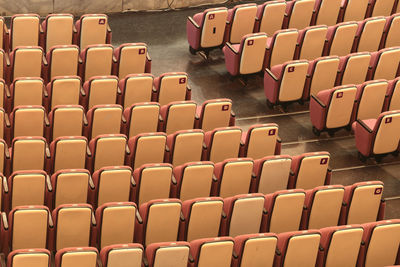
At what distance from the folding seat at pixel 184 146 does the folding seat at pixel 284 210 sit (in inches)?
16.4

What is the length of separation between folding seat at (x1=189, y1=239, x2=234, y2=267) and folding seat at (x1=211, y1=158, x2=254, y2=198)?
48 centimetres

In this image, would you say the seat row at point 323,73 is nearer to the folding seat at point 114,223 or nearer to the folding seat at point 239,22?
the folding seat at point 239,22

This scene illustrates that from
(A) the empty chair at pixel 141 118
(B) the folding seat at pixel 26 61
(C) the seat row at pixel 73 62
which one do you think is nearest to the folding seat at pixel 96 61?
(C) the seat row at pixel 73 62

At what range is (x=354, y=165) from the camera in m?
3.97

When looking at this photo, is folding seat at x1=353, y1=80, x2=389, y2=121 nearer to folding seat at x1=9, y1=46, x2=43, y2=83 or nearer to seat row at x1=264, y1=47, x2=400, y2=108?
seat row at x1=264, y1=47, x2=400, y2=108

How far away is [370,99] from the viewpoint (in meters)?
4.04

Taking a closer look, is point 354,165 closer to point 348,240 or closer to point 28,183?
point 348,240

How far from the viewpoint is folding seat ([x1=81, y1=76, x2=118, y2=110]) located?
378 cm

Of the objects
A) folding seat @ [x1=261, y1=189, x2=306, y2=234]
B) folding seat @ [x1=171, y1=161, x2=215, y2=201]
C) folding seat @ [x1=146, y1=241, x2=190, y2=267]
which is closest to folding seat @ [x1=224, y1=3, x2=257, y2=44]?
folding seat @ [x1=171, y1=161, x2=215, y2=201]

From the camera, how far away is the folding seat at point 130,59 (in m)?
4.06

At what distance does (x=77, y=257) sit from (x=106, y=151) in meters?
0.73

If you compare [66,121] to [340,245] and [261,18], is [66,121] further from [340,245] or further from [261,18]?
[261,18]

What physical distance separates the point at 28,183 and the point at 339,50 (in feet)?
6.35

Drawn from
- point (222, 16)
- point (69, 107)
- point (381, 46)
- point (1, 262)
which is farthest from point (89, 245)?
point (381, 46)
